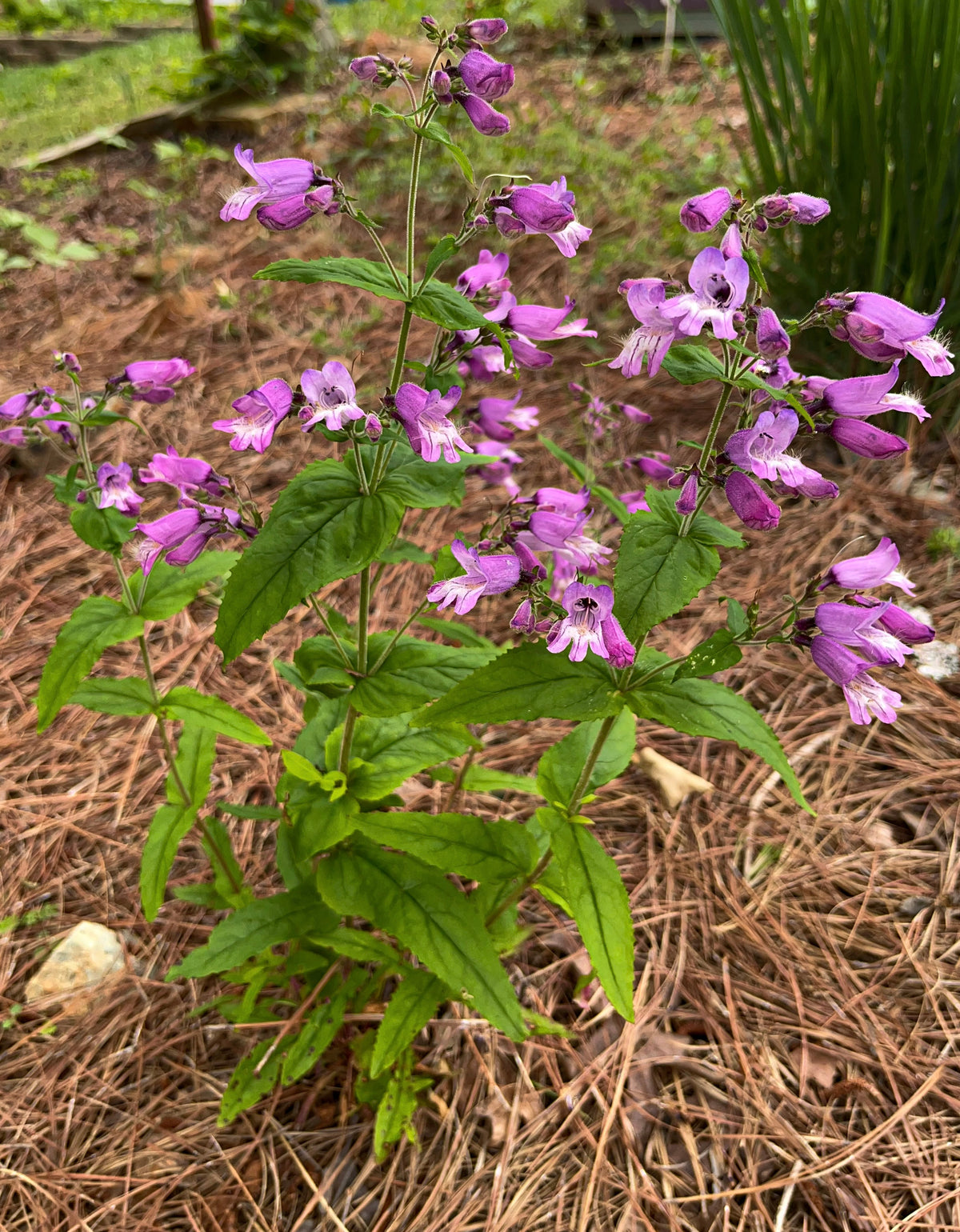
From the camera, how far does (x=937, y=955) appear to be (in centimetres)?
258

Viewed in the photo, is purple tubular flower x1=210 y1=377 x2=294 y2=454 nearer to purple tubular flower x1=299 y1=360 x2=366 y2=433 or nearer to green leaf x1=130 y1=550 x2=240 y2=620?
purple tubular flower x1=299 y1=360 x2=366 y2=433

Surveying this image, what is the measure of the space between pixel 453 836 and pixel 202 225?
21.0ft

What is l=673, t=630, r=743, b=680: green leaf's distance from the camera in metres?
1.79

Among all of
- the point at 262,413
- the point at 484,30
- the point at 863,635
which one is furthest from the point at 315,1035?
the point at 484,30

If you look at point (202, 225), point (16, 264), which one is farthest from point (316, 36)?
point (16, 264)

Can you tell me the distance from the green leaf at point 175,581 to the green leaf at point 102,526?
0.13m

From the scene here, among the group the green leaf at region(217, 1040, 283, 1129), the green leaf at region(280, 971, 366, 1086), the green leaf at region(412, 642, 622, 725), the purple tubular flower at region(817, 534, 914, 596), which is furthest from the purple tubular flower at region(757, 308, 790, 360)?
the green leaf at region(217, 1040, 283, 1129)

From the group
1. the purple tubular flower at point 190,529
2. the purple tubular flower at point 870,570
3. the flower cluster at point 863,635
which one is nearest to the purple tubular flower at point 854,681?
the flower cluster at point 863,635

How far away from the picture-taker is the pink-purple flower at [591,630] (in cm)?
178

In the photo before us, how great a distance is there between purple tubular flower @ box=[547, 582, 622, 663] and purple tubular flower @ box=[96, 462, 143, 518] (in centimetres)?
133

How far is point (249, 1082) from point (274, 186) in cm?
238

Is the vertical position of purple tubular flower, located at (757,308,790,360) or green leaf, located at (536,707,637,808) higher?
purple tubular flower, located at (757,308,790,360)

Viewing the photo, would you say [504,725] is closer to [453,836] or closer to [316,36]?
[453,836]

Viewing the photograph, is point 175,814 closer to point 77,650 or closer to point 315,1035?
point 77,650
